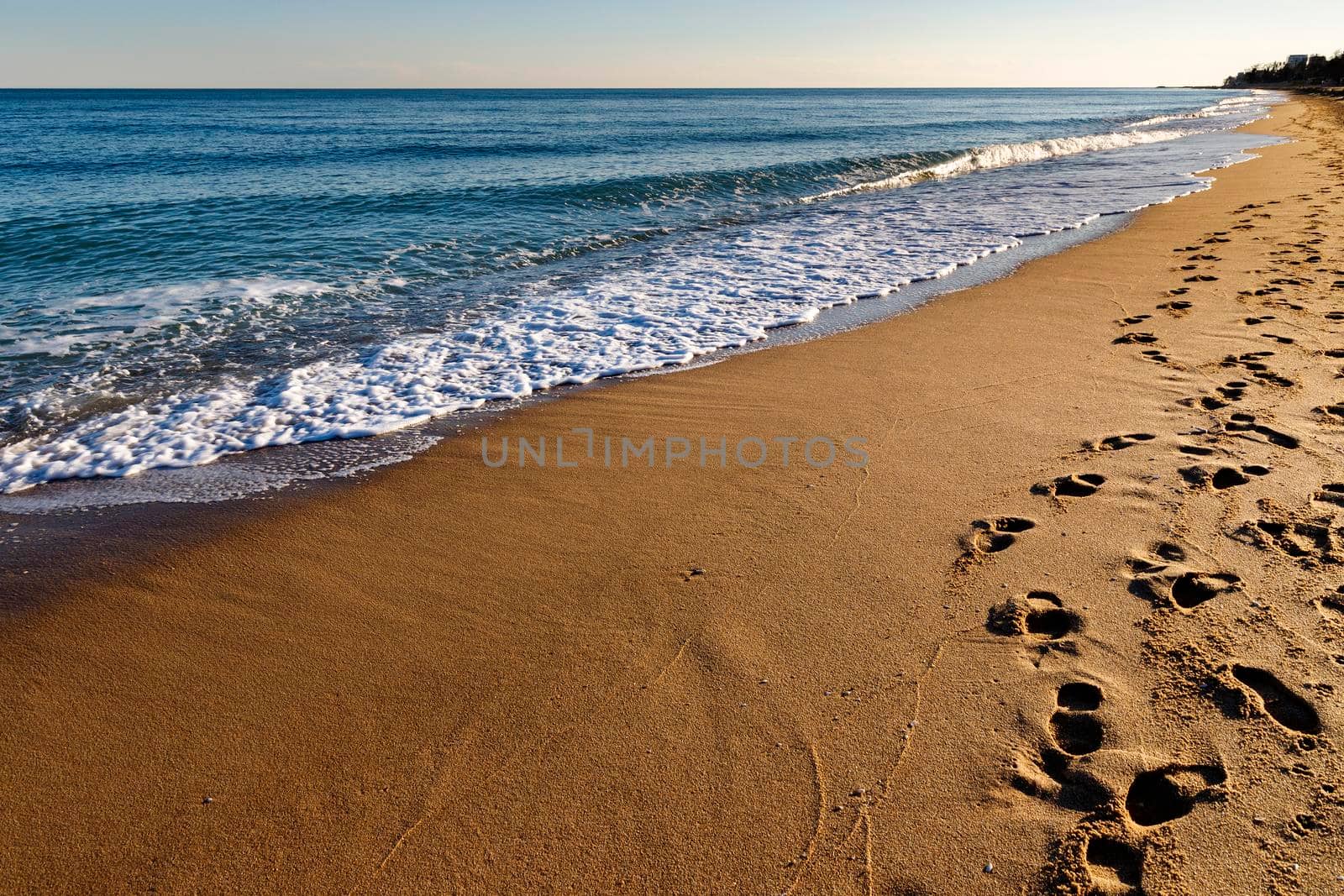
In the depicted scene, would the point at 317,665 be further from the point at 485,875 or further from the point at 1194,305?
the point at 1194,305

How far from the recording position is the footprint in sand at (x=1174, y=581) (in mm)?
2922

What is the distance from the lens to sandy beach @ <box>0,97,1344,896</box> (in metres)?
2.11

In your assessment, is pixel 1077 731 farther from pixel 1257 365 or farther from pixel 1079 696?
pixel 1257 365

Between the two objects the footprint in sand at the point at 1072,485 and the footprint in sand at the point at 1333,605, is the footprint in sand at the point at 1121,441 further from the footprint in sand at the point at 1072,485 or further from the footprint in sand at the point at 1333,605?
the footprint in sand at the point at 1333,605

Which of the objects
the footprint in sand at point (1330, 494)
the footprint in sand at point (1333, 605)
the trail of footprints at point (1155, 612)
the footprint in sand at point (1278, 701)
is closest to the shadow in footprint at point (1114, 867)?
the trail of footprints at point (1155, 612)

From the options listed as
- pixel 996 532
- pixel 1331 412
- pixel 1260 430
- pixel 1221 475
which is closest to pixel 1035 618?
pixel 996 532

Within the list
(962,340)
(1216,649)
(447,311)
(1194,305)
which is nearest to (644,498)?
(1216,649)

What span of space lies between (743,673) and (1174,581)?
1.82m

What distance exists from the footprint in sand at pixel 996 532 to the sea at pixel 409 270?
320 centimetres

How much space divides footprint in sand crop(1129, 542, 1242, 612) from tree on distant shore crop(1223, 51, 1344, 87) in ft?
257

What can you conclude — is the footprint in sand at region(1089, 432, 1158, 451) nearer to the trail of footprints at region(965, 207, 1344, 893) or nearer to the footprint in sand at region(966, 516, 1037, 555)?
the trail of footprints at region(965, 207, 1344, 893)

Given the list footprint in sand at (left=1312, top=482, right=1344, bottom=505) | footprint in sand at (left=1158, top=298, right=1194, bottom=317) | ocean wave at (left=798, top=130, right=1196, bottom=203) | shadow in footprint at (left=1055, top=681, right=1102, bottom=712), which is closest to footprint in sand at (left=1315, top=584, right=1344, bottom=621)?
footprint in sand at (left=1312, top=482, right=1344, bottom=505)

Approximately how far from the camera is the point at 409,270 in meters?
9.77

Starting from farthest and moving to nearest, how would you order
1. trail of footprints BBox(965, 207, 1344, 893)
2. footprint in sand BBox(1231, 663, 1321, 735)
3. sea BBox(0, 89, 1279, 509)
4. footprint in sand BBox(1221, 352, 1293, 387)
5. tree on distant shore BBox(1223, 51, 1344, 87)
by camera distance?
tree on distant shore BBox(1223, 51, 1344, 87), sea BBox(0, 89, 1279, 509), footprint in sand BBox(1221, 352, 1293, 387), footprint in sand BBox(1231, 663, 1321, 735), trail of footprints BBox(965, 207, 1344, 893)
